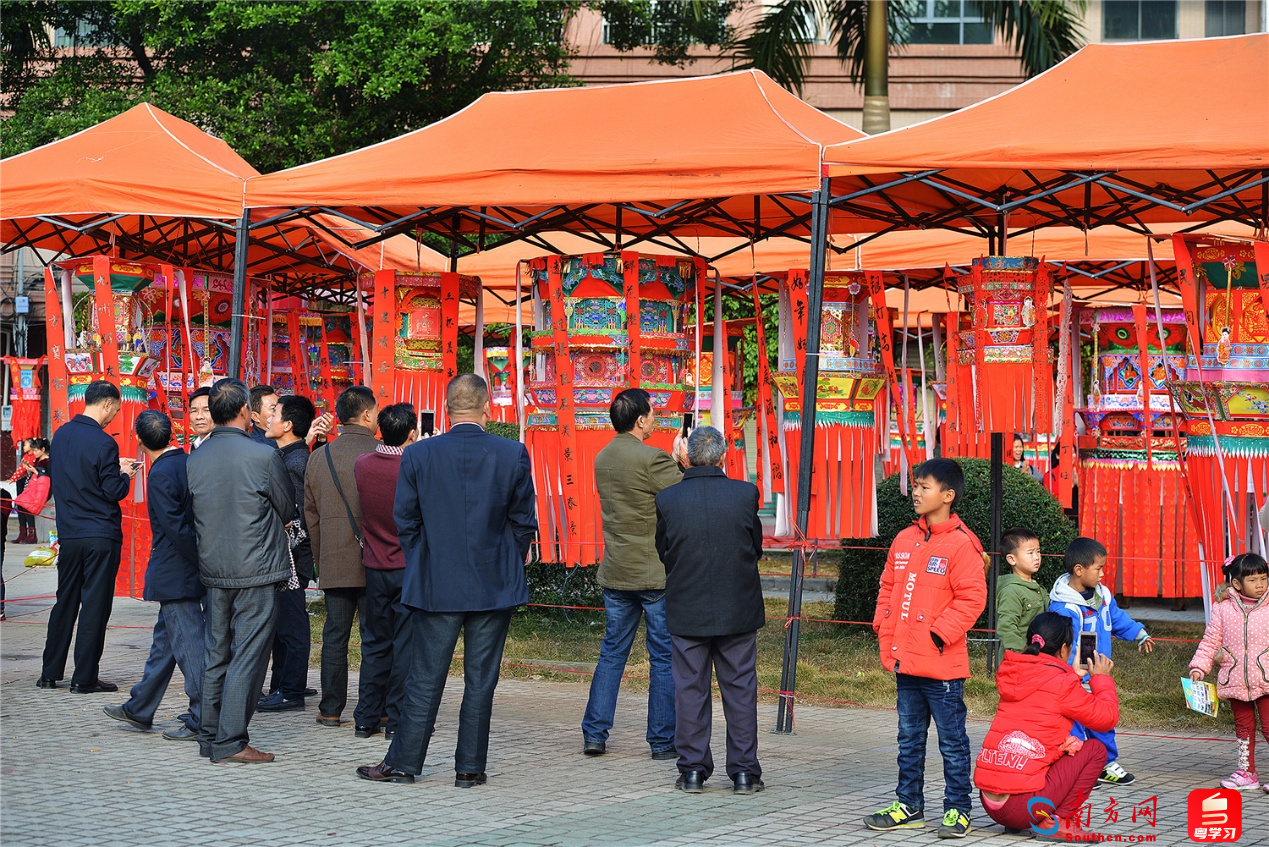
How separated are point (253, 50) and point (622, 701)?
11.6m

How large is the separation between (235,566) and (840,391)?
11.9 ft

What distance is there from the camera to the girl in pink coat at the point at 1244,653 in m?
5.70

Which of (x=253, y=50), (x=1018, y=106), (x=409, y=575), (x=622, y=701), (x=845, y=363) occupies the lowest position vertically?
(x=622, y=701)

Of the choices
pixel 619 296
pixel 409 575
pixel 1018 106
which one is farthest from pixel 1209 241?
pixel 409 575

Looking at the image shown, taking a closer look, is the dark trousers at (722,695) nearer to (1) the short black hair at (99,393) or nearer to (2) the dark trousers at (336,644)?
(2) the dark trousers at (336,644)

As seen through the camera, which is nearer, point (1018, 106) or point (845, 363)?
point (1018, 106)

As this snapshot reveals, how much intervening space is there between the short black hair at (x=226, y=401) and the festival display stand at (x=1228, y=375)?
459 cm

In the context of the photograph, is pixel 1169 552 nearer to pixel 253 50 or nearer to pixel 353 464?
pixel 353 464

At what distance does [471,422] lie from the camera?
579cm

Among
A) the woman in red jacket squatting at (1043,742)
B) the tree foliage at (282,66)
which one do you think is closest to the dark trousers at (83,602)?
the woman in red jacket squatting at (1043,742)

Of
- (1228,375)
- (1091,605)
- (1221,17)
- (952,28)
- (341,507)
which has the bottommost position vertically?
(1091,605)

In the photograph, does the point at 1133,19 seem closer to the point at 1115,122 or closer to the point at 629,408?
the point at 1115,122

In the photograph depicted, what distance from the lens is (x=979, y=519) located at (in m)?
8.98

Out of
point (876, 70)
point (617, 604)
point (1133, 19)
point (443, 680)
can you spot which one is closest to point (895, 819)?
point (617, 604)
